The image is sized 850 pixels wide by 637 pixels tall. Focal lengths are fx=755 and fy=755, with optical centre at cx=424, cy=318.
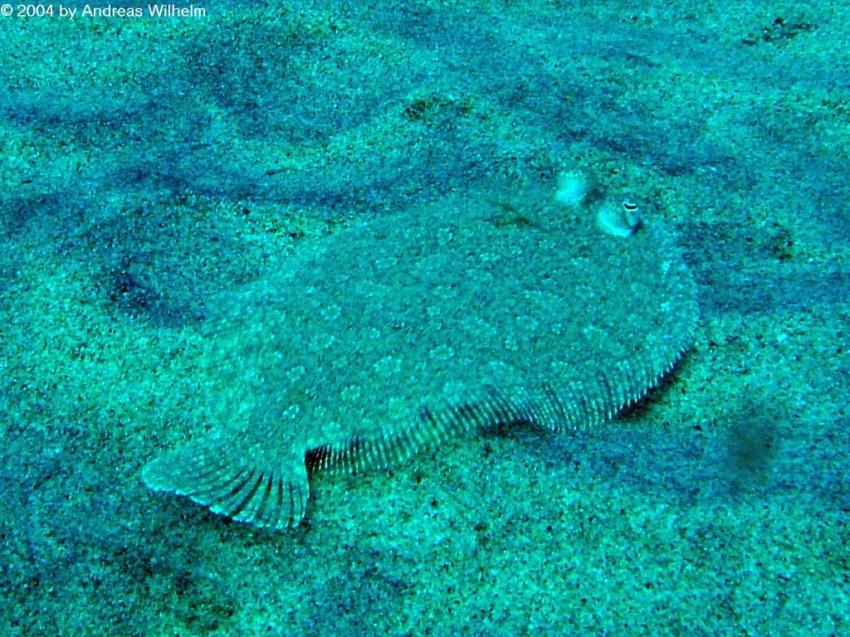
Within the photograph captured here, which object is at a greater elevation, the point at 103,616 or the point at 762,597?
the point at 762,597

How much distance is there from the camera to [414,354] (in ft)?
10.8

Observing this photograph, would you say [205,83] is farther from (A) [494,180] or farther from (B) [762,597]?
(B) [762,597]

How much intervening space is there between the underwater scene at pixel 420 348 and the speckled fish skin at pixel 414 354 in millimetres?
14

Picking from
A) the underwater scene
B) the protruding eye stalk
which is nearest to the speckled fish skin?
the underwater scene

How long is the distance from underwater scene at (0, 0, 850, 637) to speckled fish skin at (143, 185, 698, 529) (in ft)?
0.05

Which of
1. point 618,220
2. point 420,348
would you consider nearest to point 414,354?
point 420,348

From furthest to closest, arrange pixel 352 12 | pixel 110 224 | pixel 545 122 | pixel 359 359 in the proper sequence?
pixel 352 12, pixel 545 122, pixel 110 224, pixel 359 359

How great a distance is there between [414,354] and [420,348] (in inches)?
1.5

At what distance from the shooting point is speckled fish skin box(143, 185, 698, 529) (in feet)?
10.6

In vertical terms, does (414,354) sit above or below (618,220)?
below

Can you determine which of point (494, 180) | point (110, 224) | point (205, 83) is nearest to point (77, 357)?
point (110, 224)

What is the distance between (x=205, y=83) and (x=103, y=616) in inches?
126

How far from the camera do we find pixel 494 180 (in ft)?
14.0

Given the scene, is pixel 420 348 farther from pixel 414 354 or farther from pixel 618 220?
pixel 618 220
